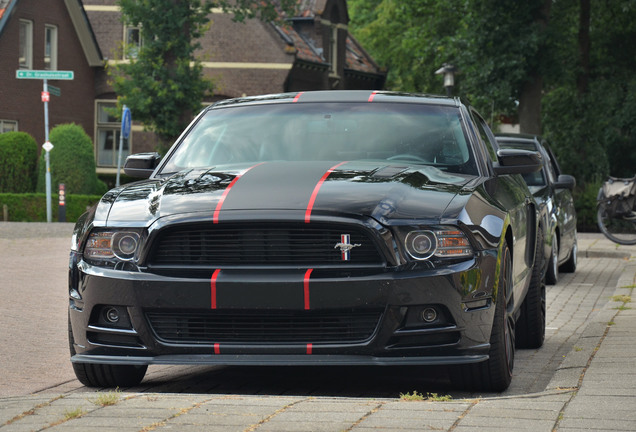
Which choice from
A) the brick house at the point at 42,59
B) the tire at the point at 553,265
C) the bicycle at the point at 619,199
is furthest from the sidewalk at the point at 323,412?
the brick house at the point at 42,59

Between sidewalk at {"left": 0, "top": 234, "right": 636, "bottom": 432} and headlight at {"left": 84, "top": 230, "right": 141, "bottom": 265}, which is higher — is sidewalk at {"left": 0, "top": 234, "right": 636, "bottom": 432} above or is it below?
below

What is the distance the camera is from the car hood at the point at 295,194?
210 inches

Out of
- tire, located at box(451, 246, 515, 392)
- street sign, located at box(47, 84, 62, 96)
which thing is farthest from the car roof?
street sign, located at box(47, 84, 62, 96)

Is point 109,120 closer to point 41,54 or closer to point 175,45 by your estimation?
point 41,54

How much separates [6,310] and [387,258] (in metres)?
6.21

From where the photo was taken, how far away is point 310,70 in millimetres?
41844

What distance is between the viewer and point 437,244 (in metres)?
5.32

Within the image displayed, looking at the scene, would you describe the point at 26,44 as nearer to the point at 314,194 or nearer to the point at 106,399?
the point at 314,194

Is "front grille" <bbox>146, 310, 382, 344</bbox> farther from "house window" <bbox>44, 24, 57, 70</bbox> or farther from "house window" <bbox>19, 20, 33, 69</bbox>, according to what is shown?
"house window" <bbox>44, 24, 57, 70</bbox>

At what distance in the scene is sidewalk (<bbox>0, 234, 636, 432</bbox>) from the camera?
13.9 ft

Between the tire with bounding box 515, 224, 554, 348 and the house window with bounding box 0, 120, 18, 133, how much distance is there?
3197cm

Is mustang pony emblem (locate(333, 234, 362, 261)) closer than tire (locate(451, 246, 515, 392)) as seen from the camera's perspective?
Yes

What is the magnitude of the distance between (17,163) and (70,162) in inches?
58.1

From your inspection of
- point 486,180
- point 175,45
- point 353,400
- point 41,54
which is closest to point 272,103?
point 486,180
